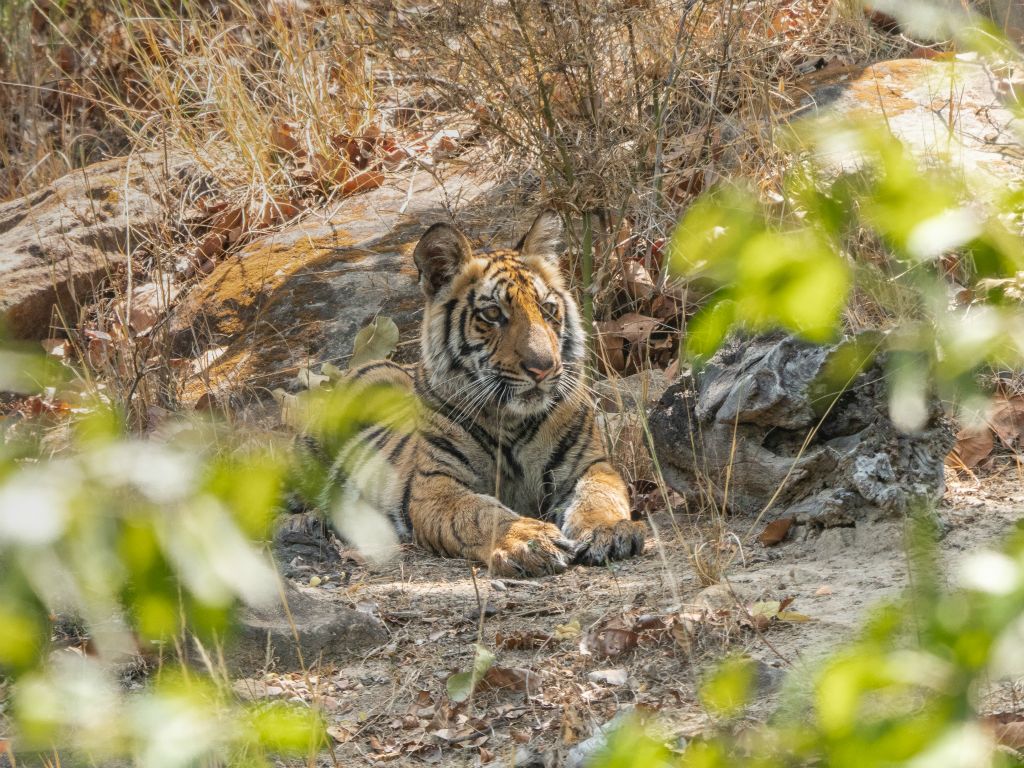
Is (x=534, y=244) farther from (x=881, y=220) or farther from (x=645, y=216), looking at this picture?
(x=881, y=220)

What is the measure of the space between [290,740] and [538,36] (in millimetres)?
5422

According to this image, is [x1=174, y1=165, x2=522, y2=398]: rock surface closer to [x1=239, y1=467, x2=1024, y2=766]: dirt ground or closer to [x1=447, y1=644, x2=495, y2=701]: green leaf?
[x1=239, y1=467, x2=1024, y2=766]: dirt ground

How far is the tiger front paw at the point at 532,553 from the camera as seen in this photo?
4.48m

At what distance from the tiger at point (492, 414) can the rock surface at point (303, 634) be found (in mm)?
1183

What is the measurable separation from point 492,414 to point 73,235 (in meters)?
4.46

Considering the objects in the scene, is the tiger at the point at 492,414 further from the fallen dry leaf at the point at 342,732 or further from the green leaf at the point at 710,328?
the green leaf at the point at 710,328

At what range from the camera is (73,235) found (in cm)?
857

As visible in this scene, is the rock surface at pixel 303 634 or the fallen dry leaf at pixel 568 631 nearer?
the rock surface at pixel 303 634

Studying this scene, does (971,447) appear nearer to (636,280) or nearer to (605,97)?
(636,280)

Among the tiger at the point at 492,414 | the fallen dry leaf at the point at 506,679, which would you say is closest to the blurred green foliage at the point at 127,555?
the fallen dry leaf at the point at 506,679

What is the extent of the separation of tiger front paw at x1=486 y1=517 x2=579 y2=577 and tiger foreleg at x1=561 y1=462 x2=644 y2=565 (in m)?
0.08

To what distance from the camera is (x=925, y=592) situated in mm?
711

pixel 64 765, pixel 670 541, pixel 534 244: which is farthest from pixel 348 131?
pixel 64 765

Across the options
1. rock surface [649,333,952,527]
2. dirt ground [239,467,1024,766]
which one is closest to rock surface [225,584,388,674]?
dirt ground [239,467,1024,766]
